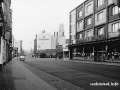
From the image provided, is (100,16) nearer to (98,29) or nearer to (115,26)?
(98,29)

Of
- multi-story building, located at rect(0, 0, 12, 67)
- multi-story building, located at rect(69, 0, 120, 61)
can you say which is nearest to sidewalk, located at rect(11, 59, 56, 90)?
multi-story building, located at rect(0, 0, 12, 67)

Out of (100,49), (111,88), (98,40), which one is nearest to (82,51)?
(100,49)

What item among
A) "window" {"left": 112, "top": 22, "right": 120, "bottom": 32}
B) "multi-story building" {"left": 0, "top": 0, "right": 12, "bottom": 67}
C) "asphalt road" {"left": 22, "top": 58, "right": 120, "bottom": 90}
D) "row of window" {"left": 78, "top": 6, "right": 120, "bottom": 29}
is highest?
"row of window" {"left": 78, "top": 6, "right": 120, "bottom": 29}

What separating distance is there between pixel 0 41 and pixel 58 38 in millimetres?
94694

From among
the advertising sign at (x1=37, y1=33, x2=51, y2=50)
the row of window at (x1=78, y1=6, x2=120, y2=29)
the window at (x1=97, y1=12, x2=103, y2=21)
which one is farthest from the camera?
the advertising sign at (x1=37, y1=33, x2=51, y2=50)

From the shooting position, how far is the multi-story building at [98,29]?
1242 inches

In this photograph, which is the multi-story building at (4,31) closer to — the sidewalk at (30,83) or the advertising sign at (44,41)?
the sidewalk at (30,83)

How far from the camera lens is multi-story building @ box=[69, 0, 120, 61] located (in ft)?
103

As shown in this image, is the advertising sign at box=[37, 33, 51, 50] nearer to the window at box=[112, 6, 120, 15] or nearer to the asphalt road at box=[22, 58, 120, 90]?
the window at box=[112, 6, 120, 15]

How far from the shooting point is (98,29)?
38.2 metres

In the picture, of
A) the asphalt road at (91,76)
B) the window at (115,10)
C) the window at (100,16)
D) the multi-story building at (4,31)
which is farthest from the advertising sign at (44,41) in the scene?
the asphalt road at (91,76)

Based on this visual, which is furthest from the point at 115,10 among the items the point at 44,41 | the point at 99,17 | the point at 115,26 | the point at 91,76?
the point at 44,41

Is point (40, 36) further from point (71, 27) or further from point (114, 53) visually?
point (114, 53)

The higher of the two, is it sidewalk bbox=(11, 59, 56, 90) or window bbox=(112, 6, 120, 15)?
window bbox=(112, 6, 120, 15)
